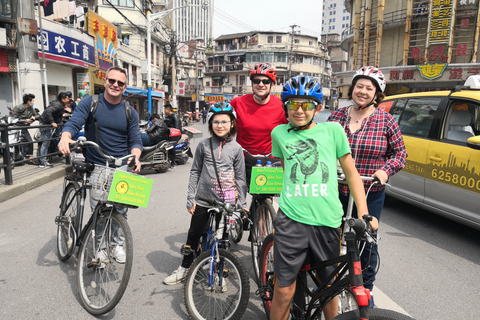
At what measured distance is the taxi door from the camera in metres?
4.17

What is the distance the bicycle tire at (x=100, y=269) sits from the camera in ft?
9.39

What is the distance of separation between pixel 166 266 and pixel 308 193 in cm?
227

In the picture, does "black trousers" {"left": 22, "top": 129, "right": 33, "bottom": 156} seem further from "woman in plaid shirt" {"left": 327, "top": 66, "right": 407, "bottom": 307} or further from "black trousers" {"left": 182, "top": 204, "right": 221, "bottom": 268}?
"woman in plaid shirt" {"left": 327, "top": 66, "right": 407, "bottom": 307}

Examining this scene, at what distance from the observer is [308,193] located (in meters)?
2.05

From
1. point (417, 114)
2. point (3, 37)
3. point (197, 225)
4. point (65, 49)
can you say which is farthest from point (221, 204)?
point (65, 49)

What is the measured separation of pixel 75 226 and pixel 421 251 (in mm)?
3951

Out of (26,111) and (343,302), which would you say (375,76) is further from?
(26,111)

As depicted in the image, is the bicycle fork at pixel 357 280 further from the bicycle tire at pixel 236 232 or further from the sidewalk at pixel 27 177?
the sidewalk at pixel 27 177

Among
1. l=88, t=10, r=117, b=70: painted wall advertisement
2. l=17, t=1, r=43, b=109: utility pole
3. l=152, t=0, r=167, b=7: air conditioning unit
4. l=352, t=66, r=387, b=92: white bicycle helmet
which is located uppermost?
l=152, t=0, r=167, b=7: air conditioning unit

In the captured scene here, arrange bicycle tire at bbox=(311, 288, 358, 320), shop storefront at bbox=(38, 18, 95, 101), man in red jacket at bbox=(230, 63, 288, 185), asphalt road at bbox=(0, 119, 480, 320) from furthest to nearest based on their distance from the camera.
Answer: shop storefront at bbox=(38, 18, 95, 101) → man in red jacket at bbox=(230, 63, 288, 185) → asphalt road at bbox=(0, 119, 480, 320) → bicycle tire at bbox=(311, 288, 358, 320)

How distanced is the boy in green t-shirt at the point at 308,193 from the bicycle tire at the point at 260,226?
1265mm

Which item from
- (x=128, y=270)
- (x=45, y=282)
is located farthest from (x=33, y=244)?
(x=128, y=270)

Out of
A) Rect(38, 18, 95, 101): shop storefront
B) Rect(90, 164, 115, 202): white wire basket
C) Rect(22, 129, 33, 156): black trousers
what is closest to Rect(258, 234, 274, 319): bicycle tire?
Rect(90, 164, 115, 202): white wire basket

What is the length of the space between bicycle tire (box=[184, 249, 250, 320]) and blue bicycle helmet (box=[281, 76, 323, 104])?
126cm
